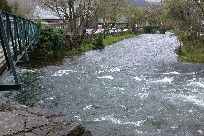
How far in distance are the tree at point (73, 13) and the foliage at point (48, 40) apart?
381 centimetres

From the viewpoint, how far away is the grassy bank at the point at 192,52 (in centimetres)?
2219

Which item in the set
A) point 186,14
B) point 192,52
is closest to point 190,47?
point 192,52

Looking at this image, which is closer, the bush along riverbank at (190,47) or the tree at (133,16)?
the bush along riverbank at (190,47)

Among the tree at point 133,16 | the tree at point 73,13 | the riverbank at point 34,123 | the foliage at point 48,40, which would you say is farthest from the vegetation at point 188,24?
the tree at point 133,16

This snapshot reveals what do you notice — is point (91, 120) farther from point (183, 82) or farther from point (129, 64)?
point (129, 64)

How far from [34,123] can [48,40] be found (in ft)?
Result: 53.8

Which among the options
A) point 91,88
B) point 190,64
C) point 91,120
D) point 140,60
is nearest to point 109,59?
point 140,60

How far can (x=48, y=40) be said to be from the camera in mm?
23656

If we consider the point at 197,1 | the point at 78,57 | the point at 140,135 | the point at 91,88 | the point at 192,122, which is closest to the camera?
the point at 140,135

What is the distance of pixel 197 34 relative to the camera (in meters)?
26.2

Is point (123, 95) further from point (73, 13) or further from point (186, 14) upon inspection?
point (73, 13)

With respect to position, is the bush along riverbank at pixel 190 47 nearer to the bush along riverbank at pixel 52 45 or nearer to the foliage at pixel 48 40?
the bush along riverbank at pixel 52 45

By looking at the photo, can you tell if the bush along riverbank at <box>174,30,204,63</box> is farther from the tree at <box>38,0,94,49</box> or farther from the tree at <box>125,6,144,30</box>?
the tree at <box>125,6,144,30</box>

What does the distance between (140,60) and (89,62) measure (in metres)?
3.62
